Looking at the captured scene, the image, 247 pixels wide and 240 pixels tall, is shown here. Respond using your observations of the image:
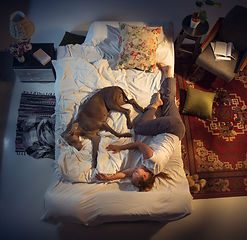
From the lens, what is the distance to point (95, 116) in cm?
233

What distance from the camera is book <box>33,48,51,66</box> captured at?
2.79 m

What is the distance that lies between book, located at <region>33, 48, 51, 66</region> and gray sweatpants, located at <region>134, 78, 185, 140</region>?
164cm

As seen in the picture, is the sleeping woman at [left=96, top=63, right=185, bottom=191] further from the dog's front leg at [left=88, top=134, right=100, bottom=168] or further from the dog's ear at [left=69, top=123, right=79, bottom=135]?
the dog's ear at [left=69, top=123, right=79, bottom=135]

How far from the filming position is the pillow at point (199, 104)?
9.58 feet

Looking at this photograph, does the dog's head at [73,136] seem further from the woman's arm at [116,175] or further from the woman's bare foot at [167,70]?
the woman's bare foot at [167,70]

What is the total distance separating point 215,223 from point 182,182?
36.3 inches

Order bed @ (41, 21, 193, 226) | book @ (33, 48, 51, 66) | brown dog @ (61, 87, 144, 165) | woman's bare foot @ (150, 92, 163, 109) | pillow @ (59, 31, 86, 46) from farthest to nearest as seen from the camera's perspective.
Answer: pillow @ (59, 31, 86, 46) → book @ (33, 48, 51, 66) → woman's bare foot @ (150, 92, 163, 109) → brown dog @ (61, 87, 144, 165) → bed @ (41, 21, 193, 226)

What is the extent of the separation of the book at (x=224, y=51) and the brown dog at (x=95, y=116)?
153 cm

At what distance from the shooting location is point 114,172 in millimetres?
2082

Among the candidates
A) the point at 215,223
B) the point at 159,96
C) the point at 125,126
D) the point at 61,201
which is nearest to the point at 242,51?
the point at 159,96

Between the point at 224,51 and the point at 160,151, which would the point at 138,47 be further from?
the point at 160,151

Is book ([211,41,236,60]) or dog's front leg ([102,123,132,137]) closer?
dog's front leg ([102,123,132,137])

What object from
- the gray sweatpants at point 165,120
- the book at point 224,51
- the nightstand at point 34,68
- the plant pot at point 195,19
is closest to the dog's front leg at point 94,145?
the gray sweatpants at point 165,120

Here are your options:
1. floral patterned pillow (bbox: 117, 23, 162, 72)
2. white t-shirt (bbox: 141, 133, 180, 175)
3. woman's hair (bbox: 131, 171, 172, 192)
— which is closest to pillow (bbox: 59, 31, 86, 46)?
floral patterned pillow (bbox: 117, 23, 162, 72)
